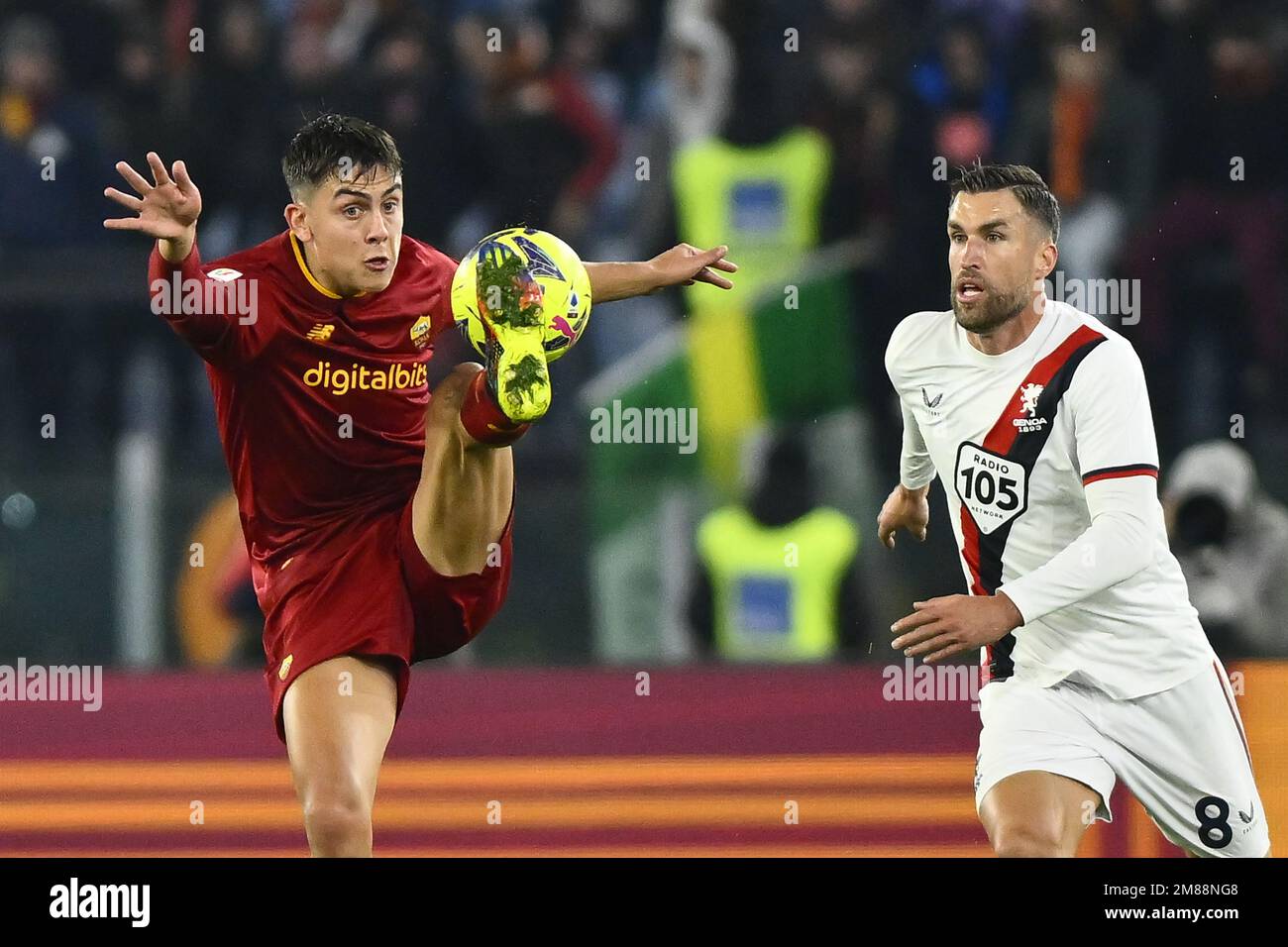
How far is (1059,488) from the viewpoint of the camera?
4.32 meters

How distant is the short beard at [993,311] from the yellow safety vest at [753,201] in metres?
2.74

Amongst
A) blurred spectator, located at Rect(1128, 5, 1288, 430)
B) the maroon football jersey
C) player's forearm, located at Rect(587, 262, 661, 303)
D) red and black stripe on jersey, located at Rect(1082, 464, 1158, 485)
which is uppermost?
blurred spectator, located at Rect(1128, 5, 1288, 430)

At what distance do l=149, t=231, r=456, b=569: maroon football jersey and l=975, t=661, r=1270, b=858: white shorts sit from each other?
5.02ft

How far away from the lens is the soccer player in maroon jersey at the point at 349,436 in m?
4.26

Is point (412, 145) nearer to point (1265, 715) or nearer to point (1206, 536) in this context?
point (1206, 536)

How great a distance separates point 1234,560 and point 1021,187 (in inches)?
90.3

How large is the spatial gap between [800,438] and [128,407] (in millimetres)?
2474

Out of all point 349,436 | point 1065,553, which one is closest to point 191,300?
point 349,436

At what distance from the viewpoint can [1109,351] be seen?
4.28 m

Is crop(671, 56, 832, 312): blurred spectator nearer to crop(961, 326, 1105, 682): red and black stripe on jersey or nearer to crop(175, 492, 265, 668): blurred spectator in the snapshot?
crop(175, 492, 265, 668): blurred spectator

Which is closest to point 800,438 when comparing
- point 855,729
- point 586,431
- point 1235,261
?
point 586,431

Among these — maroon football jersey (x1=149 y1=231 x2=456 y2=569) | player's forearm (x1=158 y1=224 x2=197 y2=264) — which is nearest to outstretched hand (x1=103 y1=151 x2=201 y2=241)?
player's forearm (x1=158 y1=224 x2=197 y2=264)

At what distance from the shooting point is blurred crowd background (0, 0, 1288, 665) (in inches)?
264
